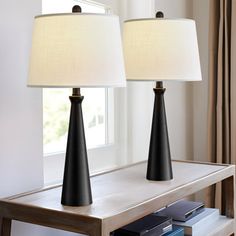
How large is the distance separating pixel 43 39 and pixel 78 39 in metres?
0.09

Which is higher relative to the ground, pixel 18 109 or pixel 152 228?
pixel 18 109

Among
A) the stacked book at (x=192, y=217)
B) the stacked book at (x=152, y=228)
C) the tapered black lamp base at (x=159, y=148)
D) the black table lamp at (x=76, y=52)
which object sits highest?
the black table lamp at (x=76, y=52)

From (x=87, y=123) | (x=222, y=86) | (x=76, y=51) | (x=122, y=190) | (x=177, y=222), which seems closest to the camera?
(x=76, y=51)

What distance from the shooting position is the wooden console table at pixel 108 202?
114cm

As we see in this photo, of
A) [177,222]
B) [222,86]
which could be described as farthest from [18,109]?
[222,86]

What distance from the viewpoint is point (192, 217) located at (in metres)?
1.74

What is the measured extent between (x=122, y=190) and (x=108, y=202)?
14cm

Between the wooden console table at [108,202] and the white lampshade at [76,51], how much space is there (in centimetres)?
32

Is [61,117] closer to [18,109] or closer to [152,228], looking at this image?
[18,109]

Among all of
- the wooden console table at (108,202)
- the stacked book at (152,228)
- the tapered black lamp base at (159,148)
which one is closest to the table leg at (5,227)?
the wooden console table at (108,202)

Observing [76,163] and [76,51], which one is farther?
[76,163]

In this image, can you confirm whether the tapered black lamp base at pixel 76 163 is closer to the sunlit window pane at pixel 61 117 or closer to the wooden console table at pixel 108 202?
the wooden console table at pixel 108 202

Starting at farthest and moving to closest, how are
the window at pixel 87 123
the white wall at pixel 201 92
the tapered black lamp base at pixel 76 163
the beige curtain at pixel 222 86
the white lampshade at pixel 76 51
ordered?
the white wall at pixel 201 92
the beige curtain at pixel 222 86
the window at pixel 87 123
the tapered black lamp base at pixel 76 163
the white lampshade at pixel 76 51

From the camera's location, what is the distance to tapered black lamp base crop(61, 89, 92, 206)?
3.97 feet
